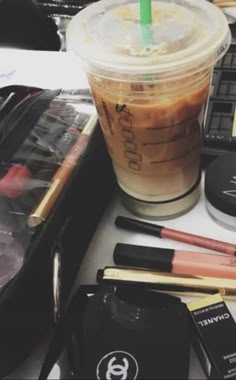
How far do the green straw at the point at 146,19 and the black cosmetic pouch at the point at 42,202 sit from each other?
0.29 feet

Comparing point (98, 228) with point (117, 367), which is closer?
point (117, 367)

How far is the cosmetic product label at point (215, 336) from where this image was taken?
0.30m

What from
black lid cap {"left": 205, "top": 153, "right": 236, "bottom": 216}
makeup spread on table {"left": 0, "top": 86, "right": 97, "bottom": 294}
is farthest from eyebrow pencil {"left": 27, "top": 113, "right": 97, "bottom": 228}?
black lid cap {"left": 205, "top": 153, "right": 236, "bottom": 216}

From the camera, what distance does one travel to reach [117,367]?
31 centimetres

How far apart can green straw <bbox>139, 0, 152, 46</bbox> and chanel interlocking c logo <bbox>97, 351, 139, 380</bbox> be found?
21 cm

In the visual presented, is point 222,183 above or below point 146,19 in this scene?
below

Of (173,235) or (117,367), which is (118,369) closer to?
(117,367)

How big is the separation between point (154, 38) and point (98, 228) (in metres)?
0.16

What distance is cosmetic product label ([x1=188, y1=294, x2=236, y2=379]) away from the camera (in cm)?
30

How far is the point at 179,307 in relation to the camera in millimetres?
334

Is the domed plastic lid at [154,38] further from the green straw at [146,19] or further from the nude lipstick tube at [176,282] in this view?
the nude lipstick tube at [176,282]

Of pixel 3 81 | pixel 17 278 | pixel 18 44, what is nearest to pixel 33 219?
pixel 17 278

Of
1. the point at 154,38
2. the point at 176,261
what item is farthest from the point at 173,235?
the point at 154,38

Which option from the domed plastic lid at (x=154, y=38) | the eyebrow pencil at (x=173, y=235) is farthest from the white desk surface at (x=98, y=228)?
the domed plastic lid at (x=154, y=38)
